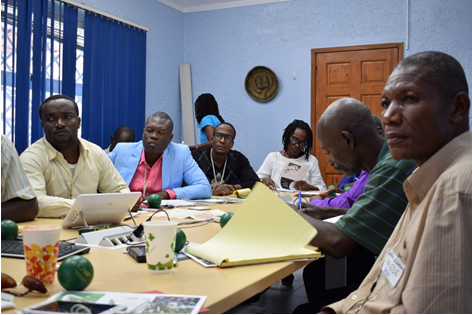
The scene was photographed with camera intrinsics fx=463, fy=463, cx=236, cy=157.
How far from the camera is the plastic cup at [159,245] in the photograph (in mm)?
1275

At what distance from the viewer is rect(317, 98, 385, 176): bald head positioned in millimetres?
2127

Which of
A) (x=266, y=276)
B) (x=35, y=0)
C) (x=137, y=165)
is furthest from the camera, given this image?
(x=35, y=0)

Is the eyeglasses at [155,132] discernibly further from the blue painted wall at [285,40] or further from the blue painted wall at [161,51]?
the blue painted wall at [285,40]

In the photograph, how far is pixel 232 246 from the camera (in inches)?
61.9

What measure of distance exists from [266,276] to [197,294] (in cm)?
26

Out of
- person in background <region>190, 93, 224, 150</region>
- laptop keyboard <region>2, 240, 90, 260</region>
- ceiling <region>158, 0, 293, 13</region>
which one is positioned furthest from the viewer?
ceiling <region>158, 0, 293, 13</region>

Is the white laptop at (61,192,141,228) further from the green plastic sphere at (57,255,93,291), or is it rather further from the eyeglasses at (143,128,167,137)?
the eyeglasses at (143,128,167,137)

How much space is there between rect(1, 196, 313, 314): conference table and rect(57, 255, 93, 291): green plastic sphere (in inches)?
1.7

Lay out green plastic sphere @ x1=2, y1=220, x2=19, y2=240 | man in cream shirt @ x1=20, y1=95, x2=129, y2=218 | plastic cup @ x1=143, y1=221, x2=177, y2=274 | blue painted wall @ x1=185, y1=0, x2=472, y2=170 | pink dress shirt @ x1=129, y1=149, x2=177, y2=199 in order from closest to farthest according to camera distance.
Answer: plastic cup @ x1=143, y1=221, x2=177, y2=274 < green plastic sphere @ x1=2, y1=220, x2=19, y2=240 < man in cream shirt @ x1=20, y1=95, x2=129, y2=218 < pink dress shirt @ x1=129, y1=149, x2=177, y2=199 < blue painted wall @ x1=185, y1=0, x2=472, y2=170

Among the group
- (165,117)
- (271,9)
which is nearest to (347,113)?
(165,117)

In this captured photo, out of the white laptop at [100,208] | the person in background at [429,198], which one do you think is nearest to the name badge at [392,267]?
the person in background at [429,198]

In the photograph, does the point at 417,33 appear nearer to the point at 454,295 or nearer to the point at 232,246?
the point at 232,246

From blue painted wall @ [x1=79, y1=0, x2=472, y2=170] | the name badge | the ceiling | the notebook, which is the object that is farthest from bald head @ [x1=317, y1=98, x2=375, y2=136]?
the ceiling

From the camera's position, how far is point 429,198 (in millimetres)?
1050
